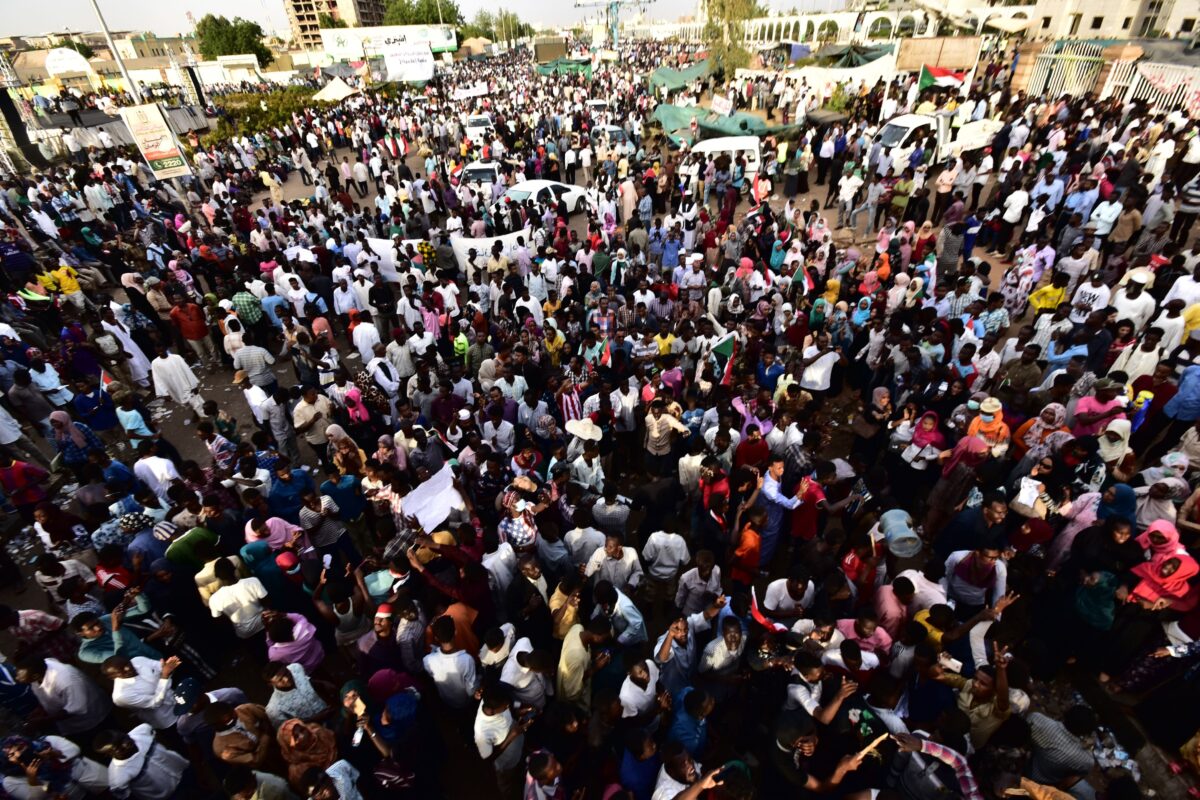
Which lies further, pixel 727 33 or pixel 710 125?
pixel 727 33

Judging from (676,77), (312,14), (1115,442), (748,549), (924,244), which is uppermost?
(312,14)

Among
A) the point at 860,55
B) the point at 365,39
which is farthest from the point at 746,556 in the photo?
the point at 365,39

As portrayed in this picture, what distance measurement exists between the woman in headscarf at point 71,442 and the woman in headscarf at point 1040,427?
31.5ft

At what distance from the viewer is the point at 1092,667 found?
427 cm

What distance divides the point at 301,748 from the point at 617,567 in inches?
89.2

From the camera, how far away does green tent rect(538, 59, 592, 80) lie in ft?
131

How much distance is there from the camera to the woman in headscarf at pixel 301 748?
3.14 metres

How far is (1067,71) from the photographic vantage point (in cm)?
1803

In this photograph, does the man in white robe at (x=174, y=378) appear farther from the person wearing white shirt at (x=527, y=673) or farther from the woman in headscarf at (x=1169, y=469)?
the woman in headscarf at (x=1169, y=469)

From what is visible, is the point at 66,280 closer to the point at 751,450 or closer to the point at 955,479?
the point at 751,450

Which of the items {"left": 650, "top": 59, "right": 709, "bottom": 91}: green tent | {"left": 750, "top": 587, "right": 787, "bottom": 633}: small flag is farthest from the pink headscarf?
{"left": 650, "top": 59, "right": 709, "bottom": 91}: green tent

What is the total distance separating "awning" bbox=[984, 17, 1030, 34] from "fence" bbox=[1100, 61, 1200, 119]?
Result: 1771 cm

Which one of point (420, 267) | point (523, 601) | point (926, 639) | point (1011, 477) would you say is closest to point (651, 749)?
point (523, 601)

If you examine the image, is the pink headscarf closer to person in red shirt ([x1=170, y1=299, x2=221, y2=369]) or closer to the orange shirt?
person in red shirt ([x1=170, y1=299, x2=221, y2=369])
